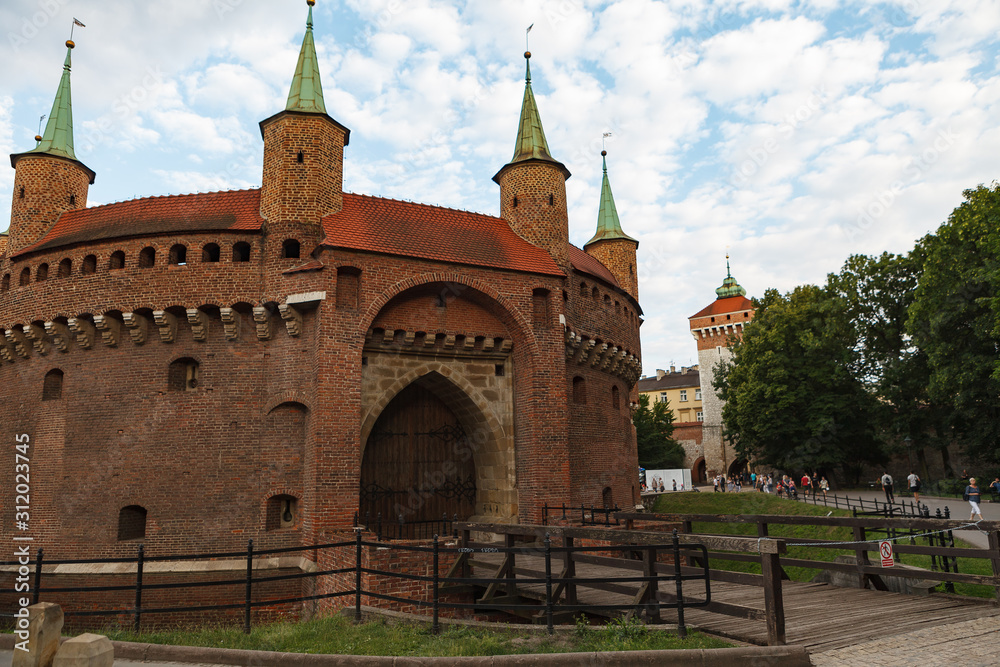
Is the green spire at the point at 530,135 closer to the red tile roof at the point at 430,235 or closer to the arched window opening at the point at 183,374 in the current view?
the red tile roof at the point at 430,235

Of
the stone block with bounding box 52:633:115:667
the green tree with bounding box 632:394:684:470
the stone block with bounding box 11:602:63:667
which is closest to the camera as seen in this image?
the stone block with bounding box 52:633:115:667

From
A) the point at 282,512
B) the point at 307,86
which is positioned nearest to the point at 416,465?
the point at 282,512

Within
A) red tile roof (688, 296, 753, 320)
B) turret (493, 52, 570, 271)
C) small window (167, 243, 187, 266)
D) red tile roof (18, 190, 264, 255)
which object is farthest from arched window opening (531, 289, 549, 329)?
red tile roof (688, 296, 753, 320)

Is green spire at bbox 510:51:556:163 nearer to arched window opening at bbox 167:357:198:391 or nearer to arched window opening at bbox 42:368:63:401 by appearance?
arched window opening at bbox 167:357:198:391

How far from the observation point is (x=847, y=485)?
4072 centimetres

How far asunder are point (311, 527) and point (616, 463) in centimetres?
1138

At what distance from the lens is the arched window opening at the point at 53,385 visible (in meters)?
18.4

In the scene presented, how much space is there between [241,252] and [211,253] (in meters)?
0.80

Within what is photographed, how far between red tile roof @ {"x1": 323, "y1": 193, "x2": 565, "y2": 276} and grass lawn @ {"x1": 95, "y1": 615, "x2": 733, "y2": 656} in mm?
10175

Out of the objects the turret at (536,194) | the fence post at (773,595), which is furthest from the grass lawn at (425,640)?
the turret at (536,194)

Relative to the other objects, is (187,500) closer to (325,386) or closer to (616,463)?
(325,386)

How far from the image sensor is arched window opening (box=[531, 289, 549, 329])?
19.1 meters

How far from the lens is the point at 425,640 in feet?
24.9

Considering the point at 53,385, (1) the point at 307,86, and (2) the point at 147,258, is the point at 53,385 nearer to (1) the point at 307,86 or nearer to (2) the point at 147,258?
(2) the point at 147,258
